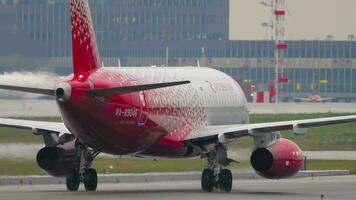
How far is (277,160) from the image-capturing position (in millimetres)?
42562

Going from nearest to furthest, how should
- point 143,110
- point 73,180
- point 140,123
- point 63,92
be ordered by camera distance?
point 63,92, point 140,123, point 143,110, point 73,180

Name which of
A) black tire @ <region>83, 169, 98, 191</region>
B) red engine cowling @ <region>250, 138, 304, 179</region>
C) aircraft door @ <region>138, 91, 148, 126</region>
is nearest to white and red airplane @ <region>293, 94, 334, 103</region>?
red engine cowling @ <region>250, 138, 304, 179</region>

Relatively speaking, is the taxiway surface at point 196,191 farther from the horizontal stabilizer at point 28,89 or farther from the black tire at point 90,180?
the horizontal stabilizer at point 28,89

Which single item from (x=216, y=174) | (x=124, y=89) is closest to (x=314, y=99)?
(x=216, y=174)

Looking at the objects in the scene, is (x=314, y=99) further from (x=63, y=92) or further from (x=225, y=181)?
(x=63, y=92)

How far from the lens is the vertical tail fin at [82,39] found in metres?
38.3

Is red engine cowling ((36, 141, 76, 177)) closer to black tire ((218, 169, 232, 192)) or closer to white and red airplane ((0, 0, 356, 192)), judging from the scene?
white and red airplane ((0, 0, 356, 192))

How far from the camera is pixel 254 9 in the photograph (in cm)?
16025

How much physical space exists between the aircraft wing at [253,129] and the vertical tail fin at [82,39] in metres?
5.71

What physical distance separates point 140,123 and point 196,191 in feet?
12.5

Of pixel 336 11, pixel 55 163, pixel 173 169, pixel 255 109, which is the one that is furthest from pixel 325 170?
pixel 336 11

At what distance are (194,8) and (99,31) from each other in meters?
16.3

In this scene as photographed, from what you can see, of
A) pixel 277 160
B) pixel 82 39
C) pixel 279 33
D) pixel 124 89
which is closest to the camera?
pixel 124 89

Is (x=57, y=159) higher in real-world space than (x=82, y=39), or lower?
lower
